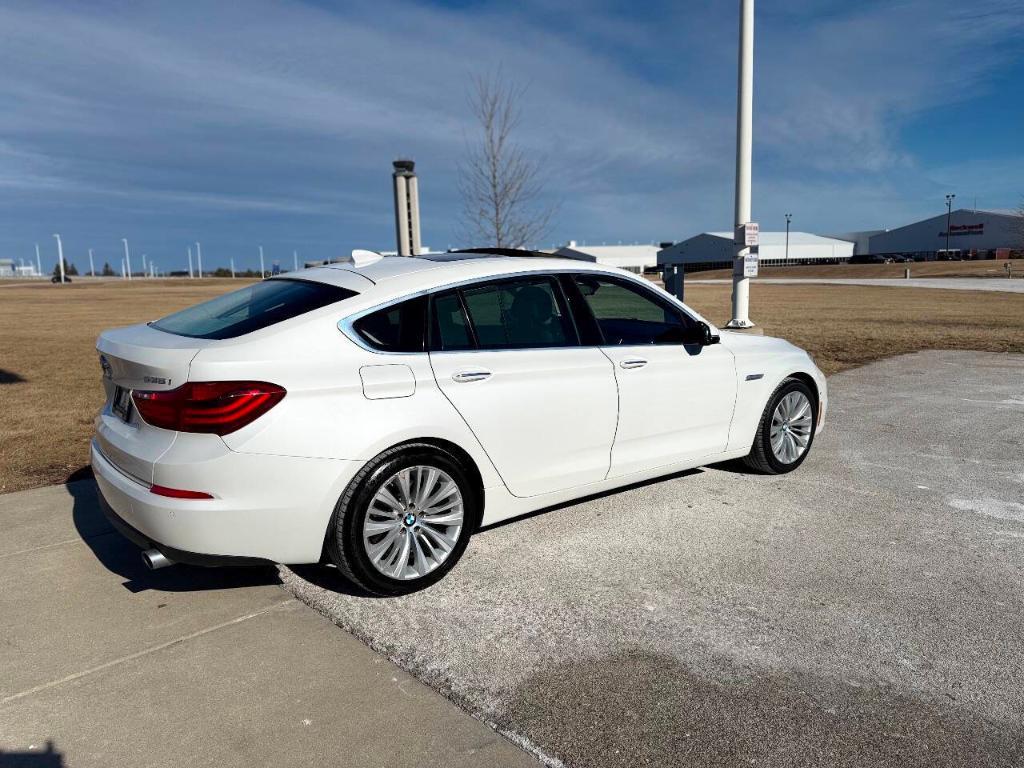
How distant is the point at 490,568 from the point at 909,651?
1.98 metres

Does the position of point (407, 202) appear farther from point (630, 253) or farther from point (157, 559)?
point (630, 253)

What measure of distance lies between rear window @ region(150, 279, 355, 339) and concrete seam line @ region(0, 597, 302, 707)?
1293 millimetres

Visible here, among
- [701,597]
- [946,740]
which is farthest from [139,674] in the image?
[946,740]

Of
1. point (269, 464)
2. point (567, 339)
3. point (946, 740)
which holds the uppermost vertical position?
point (567, 339)

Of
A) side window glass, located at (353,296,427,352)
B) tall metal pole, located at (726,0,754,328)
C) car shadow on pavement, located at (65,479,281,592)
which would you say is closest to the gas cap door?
side window glass, located at (353,296,427,352)

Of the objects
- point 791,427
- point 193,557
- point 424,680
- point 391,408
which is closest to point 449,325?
point 391,408

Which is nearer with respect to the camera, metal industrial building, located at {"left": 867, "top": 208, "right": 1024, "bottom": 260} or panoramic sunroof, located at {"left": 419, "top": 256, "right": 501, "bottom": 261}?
panoramic sunroof, located at {"left": 419, "top": 256, "right": 501, "bottom": 261}

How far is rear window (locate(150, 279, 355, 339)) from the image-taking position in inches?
140

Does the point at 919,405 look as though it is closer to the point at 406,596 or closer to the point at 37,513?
the point at 406,596

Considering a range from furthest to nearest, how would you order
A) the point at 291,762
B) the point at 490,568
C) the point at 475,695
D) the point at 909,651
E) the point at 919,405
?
1. the point at 919,405
2. the point at 490,568
3. the point at 909,651
4. the point at 475,695
5. the point at 291,762

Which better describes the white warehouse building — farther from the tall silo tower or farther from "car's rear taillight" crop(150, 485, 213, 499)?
"car's rear taillight" crop(150, 485, 213, 499)

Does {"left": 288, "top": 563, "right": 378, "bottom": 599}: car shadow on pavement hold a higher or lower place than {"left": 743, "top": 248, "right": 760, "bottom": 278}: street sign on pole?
lower

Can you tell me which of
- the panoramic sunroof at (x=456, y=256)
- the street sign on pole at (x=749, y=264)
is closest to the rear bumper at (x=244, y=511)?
the panoramic sunroof at (x=456, y=256)

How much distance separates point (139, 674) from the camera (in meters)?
3.03
